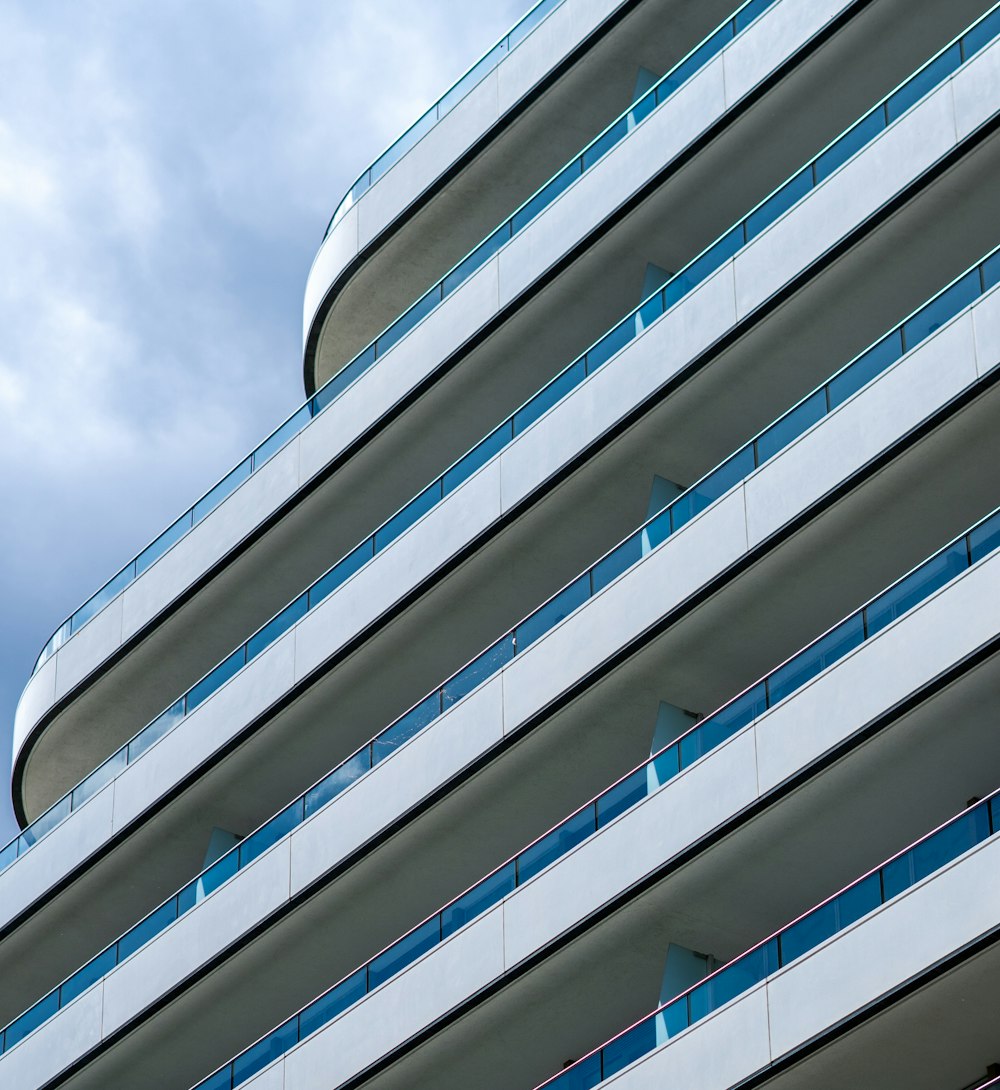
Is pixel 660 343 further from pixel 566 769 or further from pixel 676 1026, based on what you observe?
pixel 676 1026

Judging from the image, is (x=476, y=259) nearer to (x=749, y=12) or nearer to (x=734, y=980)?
(x=749, y=12)

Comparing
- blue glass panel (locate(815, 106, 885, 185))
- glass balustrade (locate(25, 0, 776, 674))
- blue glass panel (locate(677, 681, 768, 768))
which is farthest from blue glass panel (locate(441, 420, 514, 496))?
blue glass panel (locate(677, 681, 768, 768))

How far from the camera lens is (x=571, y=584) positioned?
30.0 m

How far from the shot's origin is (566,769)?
30.1 meters

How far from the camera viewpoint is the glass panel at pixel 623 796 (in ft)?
90.3

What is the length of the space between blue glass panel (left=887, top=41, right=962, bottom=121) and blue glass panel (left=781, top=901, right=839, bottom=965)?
10.4 metres

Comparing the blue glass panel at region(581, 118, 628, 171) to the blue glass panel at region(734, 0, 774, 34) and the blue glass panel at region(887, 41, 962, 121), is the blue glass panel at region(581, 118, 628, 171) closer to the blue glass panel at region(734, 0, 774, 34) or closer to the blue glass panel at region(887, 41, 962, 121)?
the blue glass panel at region(734, 0, 774, 34)

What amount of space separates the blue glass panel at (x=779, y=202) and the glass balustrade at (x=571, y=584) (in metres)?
2.53

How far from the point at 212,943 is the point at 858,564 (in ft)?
36.1

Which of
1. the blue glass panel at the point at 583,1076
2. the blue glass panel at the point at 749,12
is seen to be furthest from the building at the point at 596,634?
the blue glass panel at the point at 749,12

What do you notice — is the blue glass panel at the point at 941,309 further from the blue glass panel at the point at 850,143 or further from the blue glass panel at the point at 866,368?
the blue glass panel at the point at 850,143

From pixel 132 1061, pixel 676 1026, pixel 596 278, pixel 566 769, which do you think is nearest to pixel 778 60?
pixel 596 278

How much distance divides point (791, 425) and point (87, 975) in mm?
14096

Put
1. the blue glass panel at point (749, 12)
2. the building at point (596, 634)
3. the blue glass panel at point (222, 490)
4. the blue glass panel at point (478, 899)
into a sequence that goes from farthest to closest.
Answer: the blue glass panel at point (222, 490), the blue glass panel at point (749, 12), the blue glass panel at point (478, 899), the building at point (596, 634)
